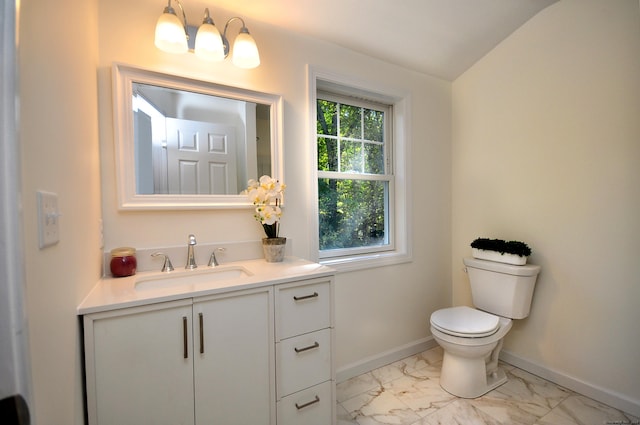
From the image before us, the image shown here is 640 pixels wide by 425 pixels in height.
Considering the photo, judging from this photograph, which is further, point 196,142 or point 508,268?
point 508,268

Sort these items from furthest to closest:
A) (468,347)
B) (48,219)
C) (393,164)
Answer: (393,164), (468,347), (48,219)

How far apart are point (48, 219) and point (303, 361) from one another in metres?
1.05

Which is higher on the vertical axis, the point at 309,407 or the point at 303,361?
the point at 303,361

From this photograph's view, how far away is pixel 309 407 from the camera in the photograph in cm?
130

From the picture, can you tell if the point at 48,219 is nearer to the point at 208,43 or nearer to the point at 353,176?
the point at 208,43

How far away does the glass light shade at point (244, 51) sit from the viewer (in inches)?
56.8

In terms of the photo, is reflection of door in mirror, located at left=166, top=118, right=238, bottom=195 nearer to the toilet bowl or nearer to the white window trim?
the white window trim

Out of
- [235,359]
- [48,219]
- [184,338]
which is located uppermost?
[48,219]

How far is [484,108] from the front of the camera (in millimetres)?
2248

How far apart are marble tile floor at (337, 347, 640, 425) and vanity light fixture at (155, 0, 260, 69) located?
2004mm

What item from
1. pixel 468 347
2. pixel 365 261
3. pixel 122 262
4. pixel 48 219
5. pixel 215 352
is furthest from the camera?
pixel 365 261

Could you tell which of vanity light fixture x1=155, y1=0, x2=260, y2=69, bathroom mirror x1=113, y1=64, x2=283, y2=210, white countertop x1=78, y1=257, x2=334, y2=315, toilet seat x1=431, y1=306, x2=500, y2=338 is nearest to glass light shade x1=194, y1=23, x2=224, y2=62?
vanity light fixture x1=155, y1=0, x2=260, y2=69

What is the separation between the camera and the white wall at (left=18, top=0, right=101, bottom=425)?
1.93 ft

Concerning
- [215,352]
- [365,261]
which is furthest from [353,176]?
[215,352]
